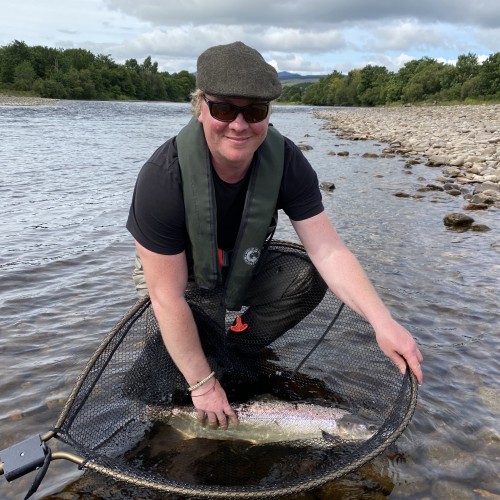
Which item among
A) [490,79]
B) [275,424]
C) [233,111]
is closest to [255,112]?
[233,111]

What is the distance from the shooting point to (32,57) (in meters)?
103

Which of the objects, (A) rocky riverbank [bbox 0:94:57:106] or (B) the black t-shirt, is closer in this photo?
(B) the black t-shirt

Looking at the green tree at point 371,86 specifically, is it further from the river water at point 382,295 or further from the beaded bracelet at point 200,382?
the beaded bracelet at point 200,382

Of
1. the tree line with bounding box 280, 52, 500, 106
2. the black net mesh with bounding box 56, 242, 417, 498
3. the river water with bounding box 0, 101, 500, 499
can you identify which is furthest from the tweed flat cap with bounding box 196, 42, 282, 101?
the tree line with bounding box 280, 52, 500, 106

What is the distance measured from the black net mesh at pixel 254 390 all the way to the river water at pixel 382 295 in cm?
29

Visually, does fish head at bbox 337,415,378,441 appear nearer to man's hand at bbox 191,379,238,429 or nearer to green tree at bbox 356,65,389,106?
man's hand at bbox 191,379,238,429

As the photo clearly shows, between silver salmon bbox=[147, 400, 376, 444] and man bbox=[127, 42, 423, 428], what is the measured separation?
159mm

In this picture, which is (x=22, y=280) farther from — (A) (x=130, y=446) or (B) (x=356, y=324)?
(B) (x=356, y=324)

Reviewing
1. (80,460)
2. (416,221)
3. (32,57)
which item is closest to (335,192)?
(416,221)

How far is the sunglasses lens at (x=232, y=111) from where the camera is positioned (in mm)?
2865

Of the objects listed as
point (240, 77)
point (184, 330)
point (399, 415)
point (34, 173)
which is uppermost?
point (240, 77)

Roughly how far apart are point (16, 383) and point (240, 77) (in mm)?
2777

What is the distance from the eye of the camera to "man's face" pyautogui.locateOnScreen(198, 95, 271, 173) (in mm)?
2896

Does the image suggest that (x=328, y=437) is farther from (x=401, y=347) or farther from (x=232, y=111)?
(x=232, y=111)
